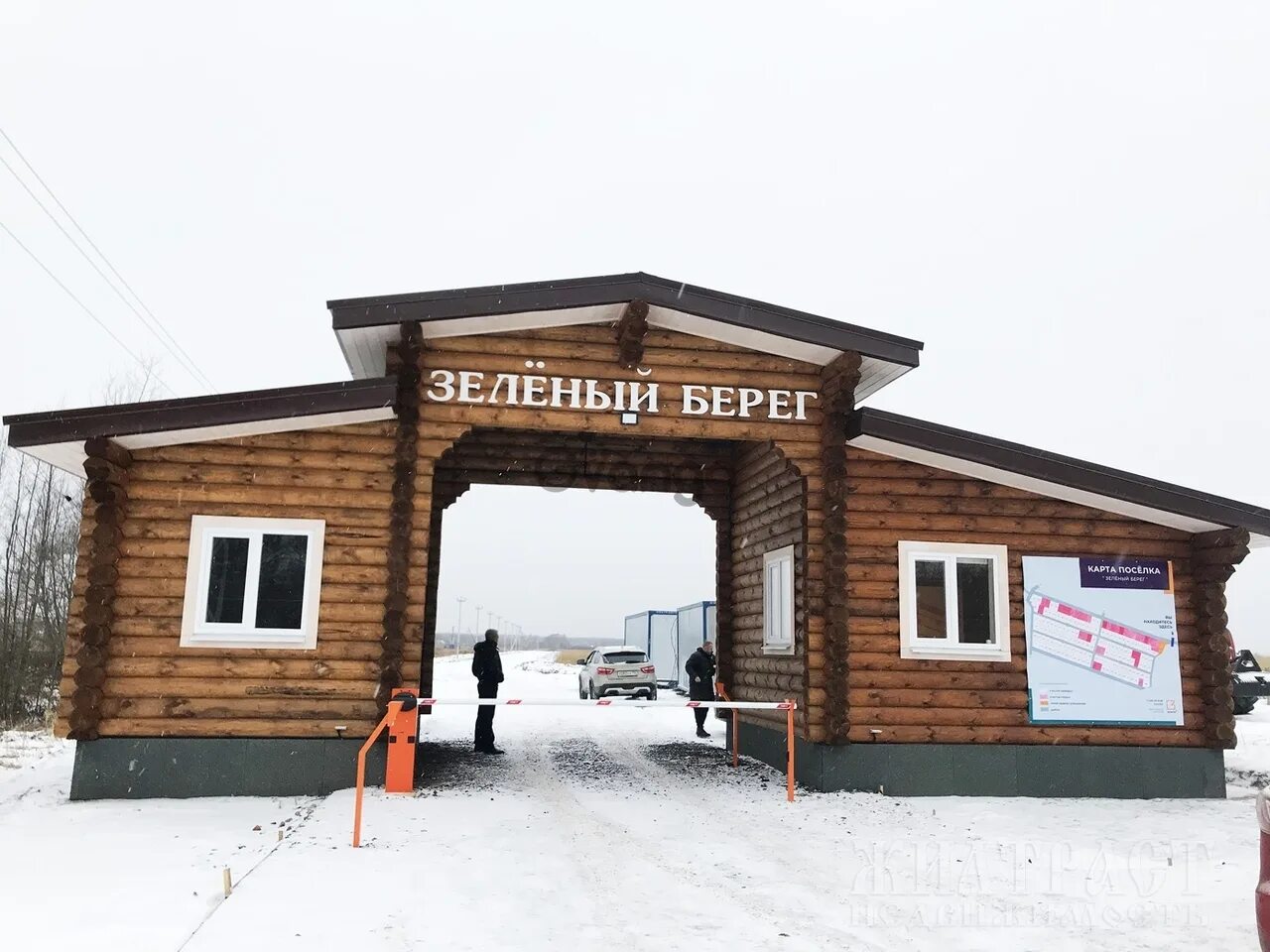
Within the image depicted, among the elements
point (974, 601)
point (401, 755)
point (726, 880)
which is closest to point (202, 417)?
point (401, 755)

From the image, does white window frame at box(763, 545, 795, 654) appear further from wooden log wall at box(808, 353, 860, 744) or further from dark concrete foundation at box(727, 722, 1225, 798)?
dark concrete foundation at box(727, 722, 1225, 798)

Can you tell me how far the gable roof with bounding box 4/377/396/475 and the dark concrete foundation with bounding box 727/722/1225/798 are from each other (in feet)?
20.6

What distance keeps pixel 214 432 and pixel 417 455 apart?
2096 millimetres

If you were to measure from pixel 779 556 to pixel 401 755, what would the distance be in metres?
5.48

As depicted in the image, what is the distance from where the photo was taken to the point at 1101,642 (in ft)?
37.6

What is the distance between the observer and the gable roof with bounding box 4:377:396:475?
9.33 metres

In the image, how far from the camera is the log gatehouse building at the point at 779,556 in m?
9.83

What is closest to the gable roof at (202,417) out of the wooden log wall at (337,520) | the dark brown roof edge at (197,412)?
the dark brown roof edge at (197,412)

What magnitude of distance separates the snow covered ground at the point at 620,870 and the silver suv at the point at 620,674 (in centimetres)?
1308

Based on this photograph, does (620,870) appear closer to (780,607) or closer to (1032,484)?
(780,607)

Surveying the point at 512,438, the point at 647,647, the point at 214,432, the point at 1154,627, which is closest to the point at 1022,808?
the point at 1154,627

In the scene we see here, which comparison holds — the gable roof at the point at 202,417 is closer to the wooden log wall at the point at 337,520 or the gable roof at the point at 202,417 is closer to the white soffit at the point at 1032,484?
the wooden log wall at the point at 337,520

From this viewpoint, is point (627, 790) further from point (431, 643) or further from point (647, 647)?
point (647, 647)

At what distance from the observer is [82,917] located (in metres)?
5.85
